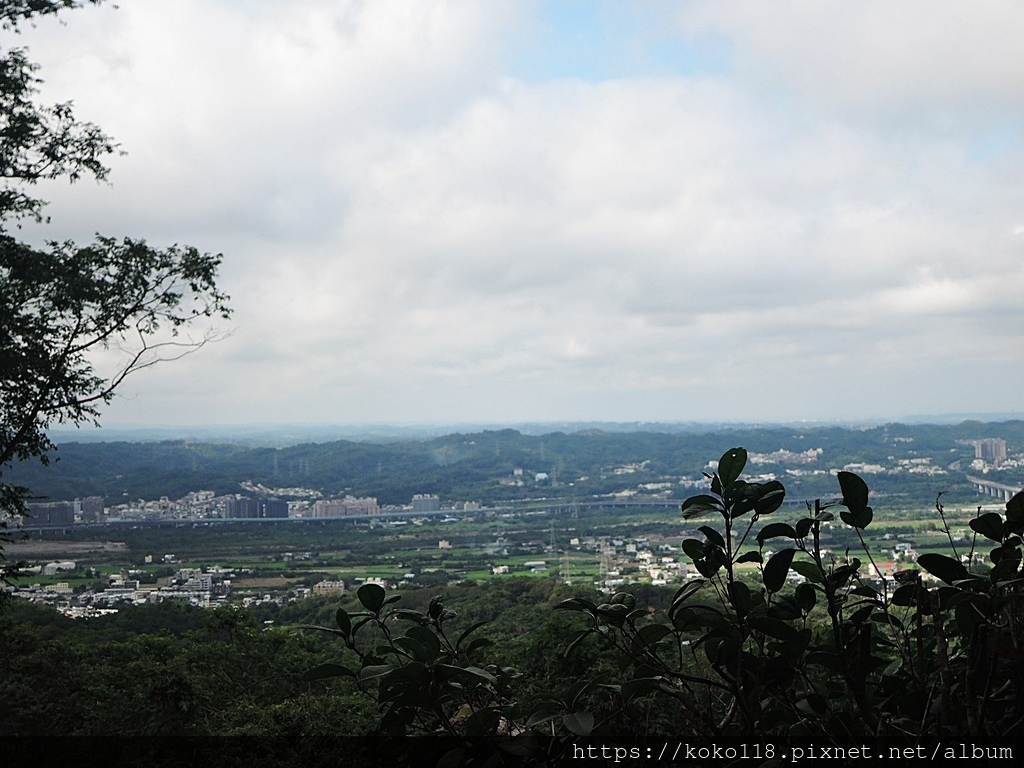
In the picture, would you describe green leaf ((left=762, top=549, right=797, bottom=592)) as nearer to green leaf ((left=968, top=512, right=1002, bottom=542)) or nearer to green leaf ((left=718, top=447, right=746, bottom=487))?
green leaf ((left=718, top=447, right=746, bottom=487))

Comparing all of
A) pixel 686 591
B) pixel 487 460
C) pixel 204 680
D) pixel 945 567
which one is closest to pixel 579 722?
pixel 686 591

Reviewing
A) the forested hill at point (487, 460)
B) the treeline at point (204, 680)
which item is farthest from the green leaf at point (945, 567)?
the forested hill at point (487, 460)

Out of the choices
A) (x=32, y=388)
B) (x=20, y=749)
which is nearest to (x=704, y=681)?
(x=20, y=749)

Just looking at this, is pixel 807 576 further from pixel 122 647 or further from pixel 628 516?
pixel 628 516

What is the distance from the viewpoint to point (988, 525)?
0.88 metres

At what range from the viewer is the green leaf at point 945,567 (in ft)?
2.78

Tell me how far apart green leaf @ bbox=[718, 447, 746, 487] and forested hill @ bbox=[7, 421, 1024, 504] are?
19.0ft

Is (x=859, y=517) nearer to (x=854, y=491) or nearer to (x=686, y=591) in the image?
(x=854, y=491)

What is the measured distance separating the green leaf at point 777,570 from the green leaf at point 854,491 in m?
0.09

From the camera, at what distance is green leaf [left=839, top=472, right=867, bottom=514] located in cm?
86

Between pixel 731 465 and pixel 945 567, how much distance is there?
0.27m

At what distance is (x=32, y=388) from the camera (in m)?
3.77

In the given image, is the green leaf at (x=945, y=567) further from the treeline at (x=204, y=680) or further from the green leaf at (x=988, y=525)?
the treeline at (x=204, y=680)

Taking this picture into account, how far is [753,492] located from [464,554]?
860 centimetres
